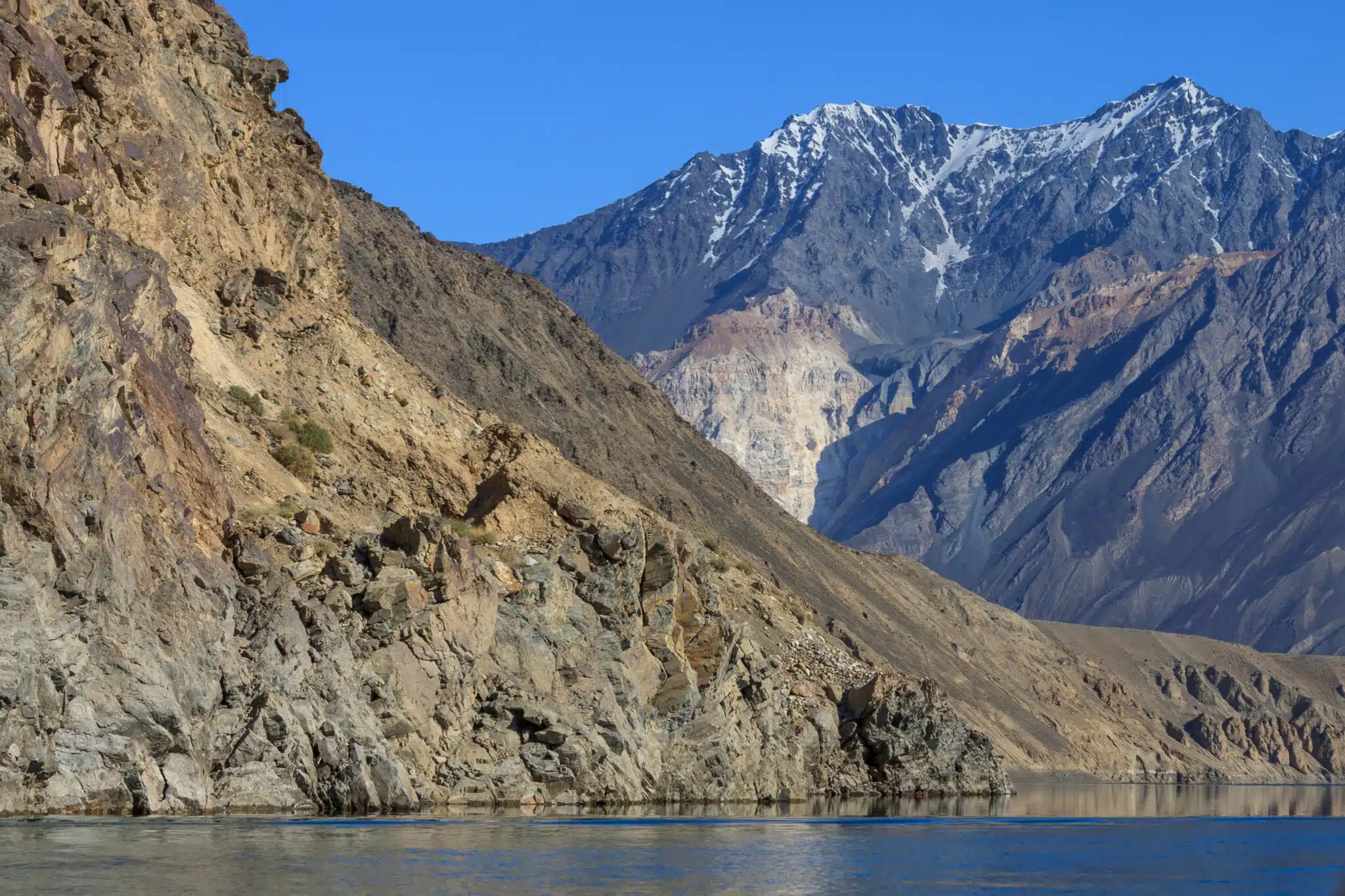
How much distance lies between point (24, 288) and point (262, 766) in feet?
46.2

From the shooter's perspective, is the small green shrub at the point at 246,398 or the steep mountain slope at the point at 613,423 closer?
the small green shrub at the point at 246,398

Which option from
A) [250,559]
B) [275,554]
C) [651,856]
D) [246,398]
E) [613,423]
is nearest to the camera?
[651,856]

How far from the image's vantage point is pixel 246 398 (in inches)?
2869

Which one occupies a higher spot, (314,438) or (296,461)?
(314,438)

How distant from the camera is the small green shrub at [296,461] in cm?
7044

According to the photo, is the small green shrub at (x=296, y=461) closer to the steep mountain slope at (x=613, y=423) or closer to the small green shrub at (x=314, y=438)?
the small green shrub at (x=314, y=438)

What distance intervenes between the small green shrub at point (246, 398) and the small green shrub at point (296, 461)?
2116mm

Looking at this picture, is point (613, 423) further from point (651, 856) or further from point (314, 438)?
point (651, 856)

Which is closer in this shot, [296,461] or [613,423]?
[296,461]

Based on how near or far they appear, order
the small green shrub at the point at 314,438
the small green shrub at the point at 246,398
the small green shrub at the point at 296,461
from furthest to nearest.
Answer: the small green shrub at the point at 314,438
the small green shrub at the point at 246,398
the small green shrub at the point at 296,461

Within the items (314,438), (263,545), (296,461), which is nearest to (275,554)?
(263,545)

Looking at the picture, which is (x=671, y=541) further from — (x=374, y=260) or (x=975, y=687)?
(x=975, y=687)

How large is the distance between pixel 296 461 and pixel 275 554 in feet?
31.0

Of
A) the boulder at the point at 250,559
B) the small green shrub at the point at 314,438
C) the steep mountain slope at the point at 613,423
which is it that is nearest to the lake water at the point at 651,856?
the boulder at the point at 250,559
